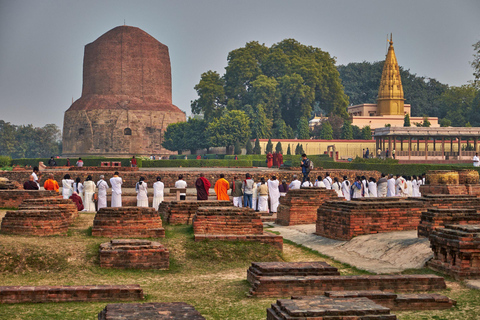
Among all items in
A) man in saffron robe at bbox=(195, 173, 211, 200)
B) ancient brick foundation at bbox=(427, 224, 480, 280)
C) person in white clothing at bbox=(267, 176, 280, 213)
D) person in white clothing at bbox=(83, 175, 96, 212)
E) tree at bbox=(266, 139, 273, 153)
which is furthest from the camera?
tree at bbox=(266, 139, 273, 153)

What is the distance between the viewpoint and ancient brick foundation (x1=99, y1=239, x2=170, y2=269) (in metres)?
6.74

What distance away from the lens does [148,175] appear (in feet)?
64.6

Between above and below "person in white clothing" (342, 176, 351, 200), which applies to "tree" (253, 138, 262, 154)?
above

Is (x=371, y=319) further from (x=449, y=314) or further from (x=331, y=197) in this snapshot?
(x=331, y=197)

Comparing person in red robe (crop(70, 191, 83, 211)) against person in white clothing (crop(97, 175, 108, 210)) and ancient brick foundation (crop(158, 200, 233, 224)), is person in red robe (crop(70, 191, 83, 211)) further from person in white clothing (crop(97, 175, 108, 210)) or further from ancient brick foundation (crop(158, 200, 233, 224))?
ancient brick foundation (crop(158, 200, 233, 224))

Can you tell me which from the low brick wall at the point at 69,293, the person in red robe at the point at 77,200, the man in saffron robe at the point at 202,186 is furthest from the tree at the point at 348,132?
the low brick wall at the point at 69,293

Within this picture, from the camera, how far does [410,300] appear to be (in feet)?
16.5

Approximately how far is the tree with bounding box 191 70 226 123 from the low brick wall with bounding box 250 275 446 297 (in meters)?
46.1

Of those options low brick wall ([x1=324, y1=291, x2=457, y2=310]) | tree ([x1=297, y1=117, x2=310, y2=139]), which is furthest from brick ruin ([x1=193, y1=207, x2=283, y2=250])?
tree ([x1=297, y1=117, x2=310, y2=139])

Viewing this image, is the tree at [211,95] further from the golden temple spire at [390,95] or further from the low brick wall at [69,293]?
the low brick wall at [69,293]

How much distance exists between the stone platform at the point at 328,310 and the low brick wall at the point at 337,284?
1.15 metres

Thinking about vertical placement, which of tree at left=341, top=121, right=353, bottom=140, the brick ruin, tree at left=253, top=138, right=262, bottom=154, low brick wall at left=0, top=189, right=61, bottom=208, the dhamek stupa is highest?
the dhamek stupa

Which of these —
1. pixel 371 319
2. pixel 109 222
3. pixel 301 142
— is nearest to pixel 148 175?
pixel 109 222

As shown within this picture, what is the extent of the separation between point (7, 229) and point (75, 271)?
5.77 feet
